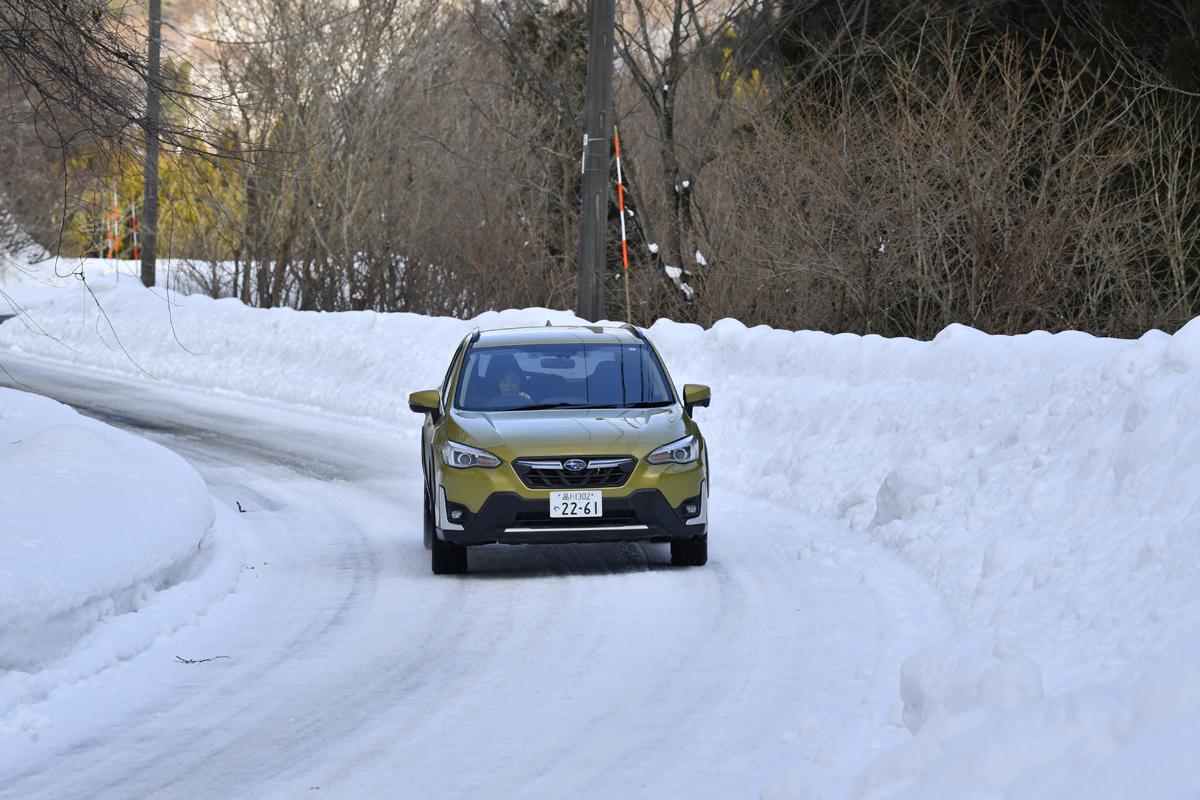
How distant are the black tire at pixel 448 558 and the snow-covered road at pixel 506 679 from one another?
0.16m

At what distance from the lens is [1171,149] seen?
19516mm

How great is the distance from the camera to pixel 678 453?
36.0 ft

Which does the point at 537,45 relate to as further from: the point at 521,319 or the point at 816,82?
the point at 521,319

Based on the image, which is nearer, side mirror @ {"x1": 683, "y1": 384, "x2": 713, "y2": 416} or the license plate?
the license plate

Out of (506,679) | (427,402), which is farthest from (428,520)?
(506,679)

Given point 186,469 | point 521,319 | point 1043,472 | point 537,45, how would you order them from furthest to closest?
point 537,45, point 521,319, point 186,469, point 1043,472

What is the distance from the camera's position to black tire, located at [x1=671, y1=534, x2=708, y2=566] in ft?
36.6

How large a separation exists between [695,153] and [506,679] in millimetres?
20087

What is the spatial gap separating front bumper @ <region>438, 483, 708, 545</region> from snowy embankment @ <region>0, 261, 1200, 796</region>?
1042 millimetres

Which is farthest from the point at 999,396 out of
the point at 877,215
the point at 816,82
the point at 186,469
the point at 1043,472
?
the point at 816,82

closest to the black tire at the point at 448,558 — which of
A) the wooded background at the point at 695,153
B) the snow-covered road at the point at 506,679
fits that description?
the snow-covered road at the point at 506,679

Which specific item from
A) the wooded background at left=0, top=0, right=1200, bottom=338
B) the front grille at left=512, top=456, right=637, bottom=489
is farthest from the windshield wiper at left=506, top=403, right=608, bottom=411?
the wooded background at left=0, top=0, right=1200, bottom=338

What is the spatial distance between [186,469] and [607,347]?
12.9ft

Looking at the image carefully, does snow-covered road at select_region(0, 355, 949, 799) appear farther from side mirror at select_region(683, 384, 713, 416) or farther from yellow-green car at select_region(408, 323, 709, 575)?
side mirror at select_region(683, 384, 713, 416)
